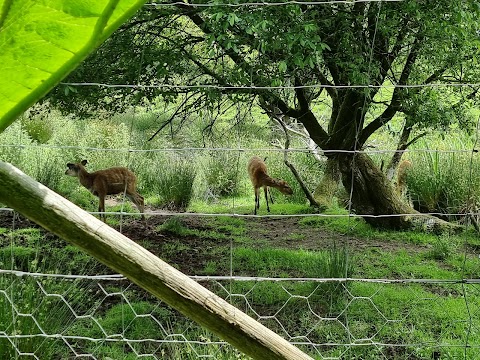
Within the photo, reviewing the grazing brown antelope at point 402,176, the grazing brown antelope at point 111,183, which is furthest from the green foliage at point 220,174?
the grazing brown antelope at point 402,176

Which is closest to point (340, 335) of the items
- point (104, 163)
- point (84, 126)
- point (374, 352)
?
point (374, 352)

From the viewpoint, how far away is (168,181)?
500cm

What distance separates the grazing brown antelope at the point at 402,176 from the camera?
4930mm

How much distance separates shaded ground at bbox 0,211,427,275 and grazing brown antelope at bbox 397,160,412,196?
30.4 inches

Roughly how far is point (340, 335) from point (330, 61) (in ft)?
5.29

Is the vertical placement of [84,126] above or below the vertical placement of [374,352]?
above

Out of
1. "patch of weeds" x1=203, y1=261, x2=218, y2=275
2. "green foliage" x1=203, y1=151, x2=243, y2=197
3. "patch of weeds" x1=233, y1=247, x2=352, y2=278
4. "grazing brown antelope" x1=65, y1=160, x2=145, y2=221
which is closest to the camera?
"patch of weeds" x1=233, y1=247, x2=352, y2=278

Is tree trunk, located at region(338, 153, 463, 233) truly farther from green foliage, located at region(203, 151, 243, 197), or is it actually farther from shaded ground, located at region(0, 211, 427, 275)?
green foliage, located at region(203, 151, 243, 197)

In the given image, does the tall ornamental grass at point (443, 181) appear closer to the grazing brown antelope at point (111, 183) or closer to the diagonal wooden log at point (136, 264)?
the grazing brown antelope at point (111, 183)

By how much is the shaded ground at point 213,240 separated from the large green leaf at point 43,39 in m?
3.46

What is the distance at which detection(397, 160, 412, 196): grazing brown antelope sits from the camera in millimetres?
4930

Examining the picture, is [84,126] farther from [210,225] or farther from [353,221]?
[353,221]

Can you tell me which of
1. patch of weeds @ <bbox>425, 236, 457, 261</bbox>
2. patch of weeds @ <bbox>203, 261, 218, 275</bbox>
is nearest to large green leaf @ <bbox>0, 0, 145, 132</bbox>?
patch of weeds @ <bbox>203, 261, 218, 275</bbox>

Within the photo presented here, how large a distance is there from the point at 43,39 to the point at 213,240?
413 cm
